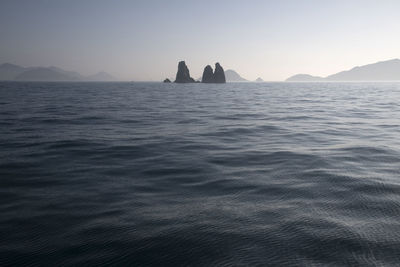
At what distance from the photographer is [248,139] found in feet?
45.0

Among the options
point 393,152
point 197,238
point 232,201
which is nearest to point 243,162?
point 232,201

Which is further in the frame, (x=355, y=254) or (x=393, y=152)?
(x=393, y=152)

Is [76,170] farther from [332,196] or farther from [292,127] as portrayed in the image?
[292,127]

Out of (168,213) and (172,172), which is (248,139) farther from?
(168,213)

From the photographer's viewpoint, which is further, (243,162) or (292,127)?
(292,127)

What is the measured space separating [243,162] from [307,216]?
4.24 metres

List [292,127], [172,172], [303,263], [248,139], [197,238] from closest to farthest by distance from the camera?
[303,263] < [197,238] < [172,172] < [248,139] < [292,127]

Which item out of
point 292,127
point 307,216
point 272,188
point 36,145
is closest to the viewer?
point 307,216

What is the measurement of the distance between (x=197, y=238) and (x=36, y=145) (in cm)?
993

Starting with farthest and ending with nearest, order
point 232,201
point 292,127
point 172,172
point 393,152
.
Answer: point 292,127, point 393,152, point 172,172, point 232,201

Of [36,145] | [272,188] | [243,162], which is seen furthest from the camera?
[36,145]

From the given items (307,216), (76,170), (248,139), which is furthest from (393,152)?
(76,170)

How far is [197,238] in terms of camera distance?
15.0 ft

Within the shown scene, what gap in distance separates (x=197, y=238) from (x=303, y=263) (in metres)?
1.63
